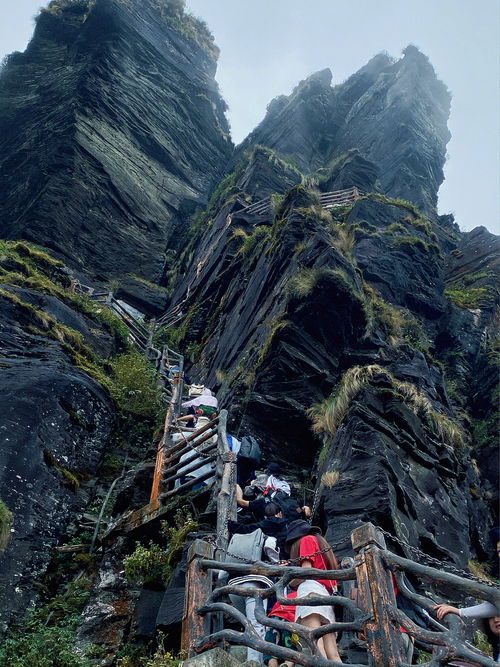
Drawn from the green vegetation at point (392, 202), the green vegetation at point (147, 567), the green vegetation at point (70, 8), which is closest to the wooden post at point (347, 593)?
the green vegetation at point (147, 567)

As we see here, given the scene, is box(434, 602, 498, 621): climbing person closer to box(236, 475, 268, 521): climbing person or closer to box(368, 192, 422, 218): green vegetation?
box(236, 475, 268, 521): climbing person

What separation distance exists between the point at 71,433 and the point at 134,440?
268cm

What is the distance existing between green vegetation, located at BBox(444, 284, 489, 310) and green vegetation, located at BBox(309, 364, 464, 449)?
34.2 ft

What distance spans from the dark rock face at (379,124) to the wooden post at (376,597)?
27608mm

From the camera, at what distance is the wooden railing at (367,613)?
12.3 ft

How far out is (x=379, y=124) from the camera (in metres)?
39.4

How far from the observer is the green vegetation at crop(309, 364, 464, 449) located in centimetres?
1064

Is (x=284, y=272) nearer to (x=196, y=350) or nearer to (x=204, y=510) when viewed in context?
(x=196, y=350)

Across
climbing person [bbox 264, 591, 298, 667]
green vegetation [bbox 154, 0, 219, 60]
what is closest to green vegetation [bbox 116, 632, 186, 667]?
climbing person [bbox 264, 591, 298, 667]

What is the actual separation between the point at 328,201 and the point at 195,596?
24.0m

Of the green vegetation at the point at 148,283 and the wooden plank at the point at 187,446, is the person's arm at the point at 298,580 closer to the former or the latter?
the wooden plank at the point at 187,446

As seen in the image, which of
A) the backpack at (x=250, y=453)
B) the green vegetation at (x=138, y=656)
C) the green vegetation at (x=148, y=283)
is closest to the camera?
the green vegetation at (x=138, y=656)

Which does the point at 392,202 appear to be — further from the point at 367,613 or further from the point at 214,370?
the point at 367,613

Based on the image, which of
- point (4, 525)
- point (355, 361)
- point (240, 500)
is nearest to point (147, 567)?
point (240, 500)
